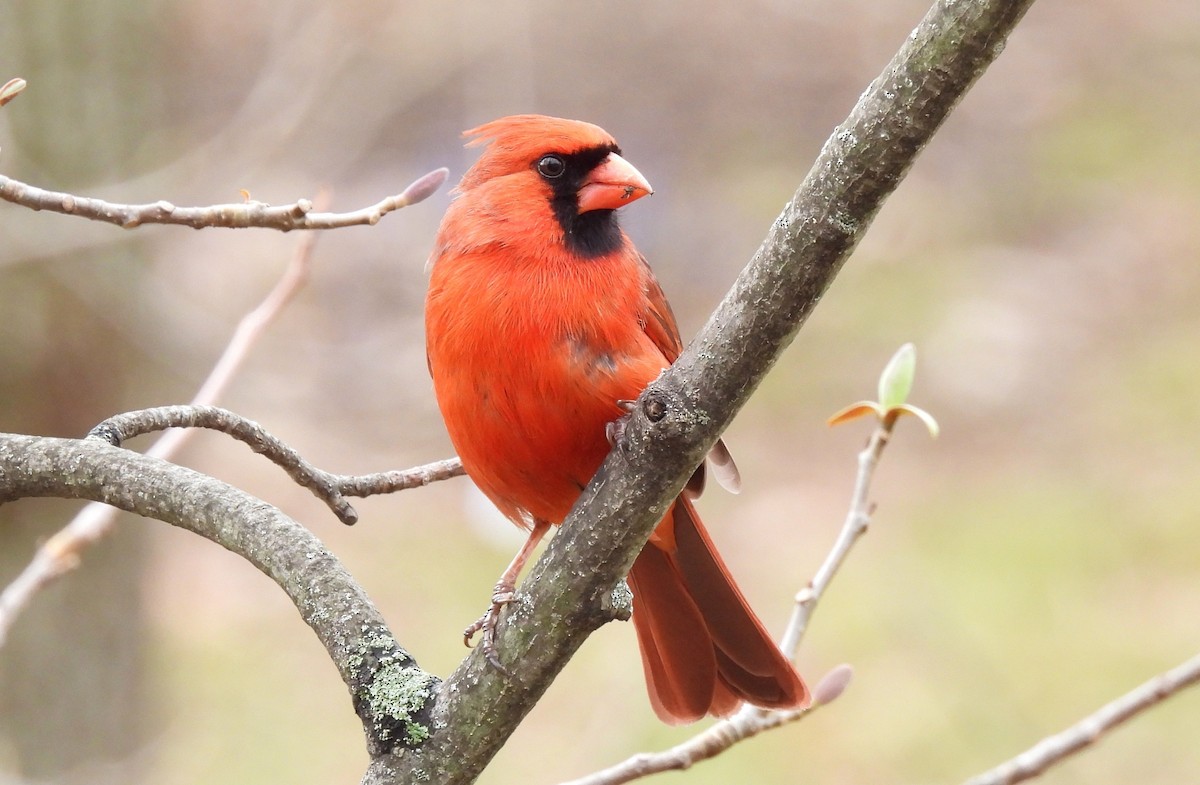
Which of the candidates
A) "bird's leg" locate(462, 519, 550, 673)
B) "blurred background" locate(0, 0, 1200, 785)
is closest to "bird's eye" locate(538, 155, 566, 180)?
"bird's leg" locate(462, 519, 550, 673)

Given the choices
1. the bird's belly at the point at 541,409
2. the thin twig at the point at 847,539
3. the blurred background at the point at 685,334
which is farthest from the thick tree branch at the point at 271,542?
the blurred background at the point at 685,334

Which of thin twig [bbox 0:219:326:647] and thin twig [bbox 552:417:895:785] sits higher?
thin twig [bbox 0:219:326:647]

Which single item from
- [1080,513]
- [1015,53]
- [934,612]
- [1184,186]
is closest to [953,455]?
[1080,513]

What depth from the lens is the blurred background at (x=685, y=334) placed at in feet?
11.8

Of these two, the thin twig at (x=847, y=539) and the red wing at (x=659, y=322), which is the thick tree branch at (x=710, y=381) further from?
the red wing at (x=659, y=322)

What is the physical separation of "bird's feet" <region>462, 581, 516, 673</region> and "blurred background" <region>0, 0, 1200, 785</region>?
187cm

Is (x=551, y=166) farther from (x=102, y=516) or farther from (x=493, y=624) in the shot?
(x=493, y=624)

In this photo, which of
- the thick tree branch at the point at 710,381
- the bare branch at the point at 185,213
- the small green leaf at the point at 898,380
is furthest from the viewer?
the small green leaf at the point at 898,380

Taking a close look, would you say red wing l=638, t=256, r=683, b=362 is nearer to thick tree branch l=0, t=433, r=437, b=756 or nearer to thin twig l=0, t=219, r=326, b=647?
thin twig l=0, t=219, r=326, b=647

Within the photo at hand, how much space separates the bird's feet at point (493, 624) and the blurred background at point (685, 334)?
1.87 meters

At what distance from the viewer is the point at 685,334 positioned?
26.2 feet

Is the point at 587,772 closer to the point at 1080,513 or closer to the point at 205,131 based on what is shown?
the point at 1080,513

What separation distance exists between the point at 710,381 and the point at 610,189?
1.04 meters

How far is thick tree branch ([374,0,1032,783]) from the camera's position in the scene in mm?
1186
